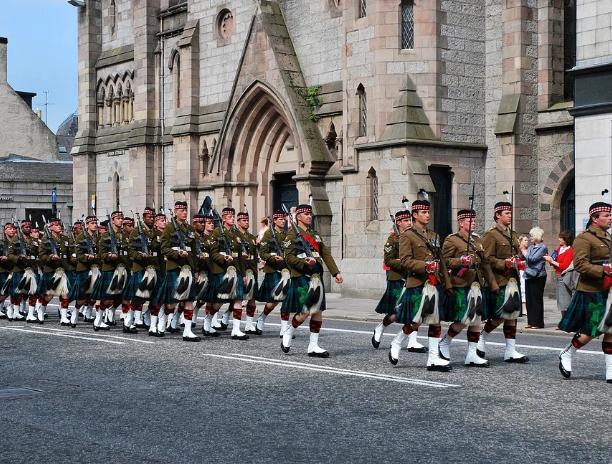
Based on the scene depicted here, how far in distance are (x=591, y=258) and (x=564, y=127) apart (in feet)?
47.5

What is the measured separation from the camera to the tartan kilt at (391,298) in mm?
15891

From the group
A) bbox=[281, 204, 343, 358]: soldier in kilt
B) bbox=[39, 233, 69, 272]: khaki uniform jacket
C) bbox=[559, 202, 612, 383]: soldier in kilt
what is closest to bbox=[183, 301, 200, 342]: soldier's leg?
bbox=[281, 204, 343, 358]: soldier in kilt

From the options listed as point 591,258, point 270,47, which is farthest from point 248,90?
point 591,258

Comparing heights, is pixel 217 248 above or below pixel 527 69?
below

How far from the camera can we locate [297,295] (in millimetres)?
14945

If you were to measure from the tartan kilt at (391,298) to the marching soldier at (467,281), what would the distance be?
2169 mm

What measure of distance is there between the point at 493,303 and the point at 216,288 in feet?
18.0

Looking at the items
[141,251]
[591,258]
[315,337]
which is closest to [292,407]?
[591,258]

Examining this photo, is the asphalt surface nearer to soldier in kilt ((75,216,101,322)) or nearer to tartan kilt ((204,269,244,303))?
tartan kilt ((204,269,244,303))

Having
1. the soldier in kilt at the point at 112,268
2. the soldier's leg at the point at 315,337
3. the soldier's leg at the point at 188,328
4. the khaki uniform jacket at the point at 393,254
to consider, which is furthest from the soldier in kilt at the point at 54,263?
the khaki uniform jacket at the point at 393,254

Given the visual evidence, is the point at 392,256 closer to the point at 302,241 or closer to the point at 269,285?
the point at 302,241

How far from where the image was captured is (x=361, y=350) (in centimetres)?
1583

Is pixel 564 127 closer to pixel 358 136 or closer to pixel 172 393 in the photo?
pixel 358 136

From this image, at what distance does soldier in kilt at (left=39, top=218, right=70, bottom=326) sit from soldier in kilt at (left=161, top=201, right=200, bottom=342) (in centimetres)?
405
